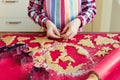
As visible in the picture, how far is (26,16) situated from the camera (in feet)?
6.11

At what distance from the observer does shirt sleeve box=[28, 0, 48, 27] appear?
0.89m

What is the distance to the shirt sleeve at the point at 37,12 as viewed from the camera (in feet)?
2.90

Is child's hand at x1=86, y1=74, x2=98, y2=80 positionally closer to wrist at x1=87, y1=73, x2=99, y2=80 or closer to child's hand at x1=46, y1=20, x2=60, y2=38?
wrist at x1=87, y1=73, x2=99, y2=80

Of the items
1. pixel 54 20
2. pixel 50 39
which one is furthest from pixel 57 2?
pixel 50 39

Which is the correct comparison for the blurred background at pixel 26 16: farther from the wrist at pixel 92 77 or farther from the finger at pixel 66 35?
the wrist at pixel 92 77

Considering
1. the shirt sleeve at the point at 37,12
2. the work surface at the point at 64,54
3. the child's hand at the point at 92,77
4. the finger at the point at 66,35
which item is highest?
the shirt sleeve at the point at 37,12

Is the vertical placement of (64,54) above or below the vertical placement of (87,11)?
below

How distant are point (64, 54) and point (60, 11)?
0.26m

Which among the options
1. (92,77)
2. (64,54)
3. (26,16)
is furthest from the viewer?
(26,16)

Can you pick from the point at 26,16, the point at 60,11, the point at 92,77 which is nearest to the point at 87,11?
the point at 60,11

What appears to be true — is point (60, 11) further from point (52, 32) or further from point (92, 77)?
point (92, 77)

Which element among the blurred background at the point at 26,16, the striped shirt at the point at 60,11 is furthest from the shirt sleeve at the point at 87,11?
the blurred background at the point at 26,16

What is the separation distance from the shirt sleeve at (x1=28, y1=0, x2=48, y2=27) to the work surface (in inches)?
3.1

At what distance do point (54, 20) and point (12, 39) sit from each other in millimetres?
199
